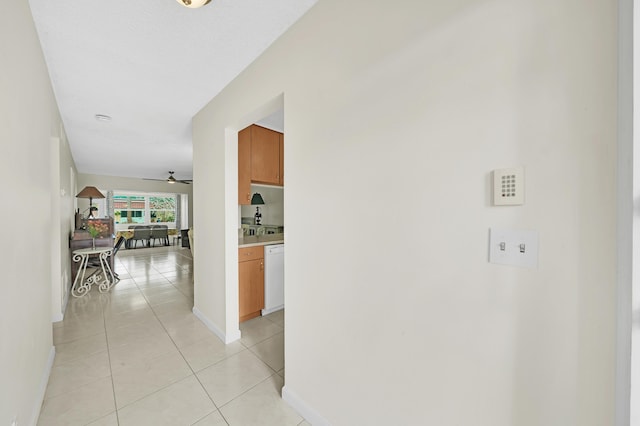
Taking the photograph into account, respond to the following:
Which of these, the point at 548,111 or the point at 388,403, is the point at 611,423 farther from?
the point at 548,111

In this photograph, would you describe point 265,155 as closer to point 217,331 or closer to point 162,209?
point 217,331

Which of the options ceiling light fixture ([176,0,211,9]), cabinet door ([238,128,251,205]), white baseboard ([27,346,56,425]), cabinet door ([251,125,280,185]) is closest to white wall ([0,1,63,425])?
white baseboard ([27,346,56,425])

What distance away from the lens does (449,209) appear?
0.93 meters

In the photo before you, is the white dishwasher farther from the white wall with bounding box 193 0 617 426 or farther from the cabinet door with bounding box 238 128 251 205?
the white wall with bounding box 193 0 617 426

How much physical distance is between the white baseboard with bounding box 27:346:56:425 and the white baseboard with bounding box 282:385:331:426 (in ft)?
4.62

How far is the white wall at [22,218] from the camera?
1.05 metres

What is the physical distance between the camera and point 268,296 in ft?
9.77

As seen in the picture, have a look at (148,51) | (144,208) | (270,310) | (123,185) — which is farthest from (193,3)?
(144,208)

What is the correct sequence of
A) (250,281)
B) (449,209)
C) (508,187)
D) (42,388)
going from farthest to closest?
(250,281)
(42,388)
(449,209)
(508,187)

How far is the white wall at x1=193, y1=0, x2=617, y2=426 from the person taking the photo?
0.69 m

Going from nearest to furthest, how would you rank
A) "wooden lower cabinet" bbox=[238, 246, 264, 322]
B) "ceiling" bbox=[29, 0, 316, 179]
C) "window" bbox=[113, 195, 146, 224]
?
"ceiling" bbox=[29, 0, 316, 179] → "wooden lower cabinet" bbox=[238, 246, 264, 322] → "window" bbox=[113, 195, 146, 224]

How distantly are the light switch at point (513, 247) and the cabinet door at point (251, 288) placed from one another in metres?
2.41

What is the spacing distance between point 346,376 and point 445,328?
65cm

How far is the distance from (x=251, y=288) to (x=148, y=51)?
92.5 inches
